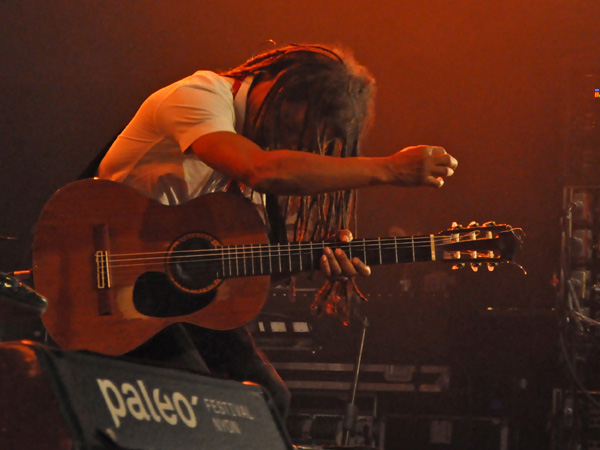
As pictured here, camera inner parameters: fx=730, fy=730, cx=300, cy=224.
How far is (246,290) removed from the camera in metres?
1.93

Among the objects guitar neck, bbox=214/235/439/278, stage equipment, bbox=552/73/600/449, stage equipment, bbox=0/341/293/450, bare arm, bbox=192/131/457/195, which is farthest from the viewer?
stage equipment, bbox=552/73/600/449

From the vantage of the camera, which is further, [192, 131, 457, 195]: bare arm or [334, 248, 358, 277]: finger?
[334, 248, 358, 277]: finger

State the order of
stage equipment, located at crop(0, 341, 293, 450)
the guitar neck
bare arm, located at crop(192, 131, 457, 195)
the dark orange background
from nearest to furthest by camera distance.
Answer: stage equipment, located at crop(0, 341, 293, 450), bare arm, located at crop(192, 131, 457, 195), the guitar neck, the dark orange background

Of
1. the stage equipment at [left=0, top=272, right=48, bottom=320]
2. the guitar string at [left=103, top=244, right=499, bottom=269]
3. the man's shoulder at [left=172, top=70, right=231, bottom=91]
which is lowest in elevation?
the guitar string at [left=103, top=244, right=499, bottom=269]

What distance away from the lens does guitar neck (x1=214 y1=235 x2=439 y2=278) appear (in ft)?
6.26

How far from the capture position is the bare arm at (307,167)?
1.80 m

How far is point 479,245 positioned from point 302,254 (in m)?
0.49

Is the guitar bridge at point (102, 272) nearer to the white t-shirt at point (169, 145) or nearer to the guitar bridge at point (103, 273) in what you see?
the guitar bridge at point (103, 273)

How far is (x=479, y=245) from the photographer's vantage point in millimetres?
2006

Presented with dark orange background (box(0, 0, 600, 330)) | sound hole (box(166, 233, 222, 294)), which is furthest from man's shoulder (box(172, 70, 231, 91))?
dark orange background (box(0, 0, 600, 330))

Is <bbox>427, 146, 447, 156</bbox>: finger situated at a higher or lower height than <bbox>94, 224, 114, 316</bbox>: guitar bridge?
higher

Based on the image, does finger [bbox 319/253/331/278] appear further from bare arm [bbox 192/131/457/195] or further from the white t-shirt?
the white t-shirt

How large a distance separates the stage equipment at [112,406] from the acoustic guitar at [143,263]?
2.74ft

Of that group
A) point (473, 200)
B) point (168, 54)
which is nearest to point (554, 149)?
point (473, 200)
